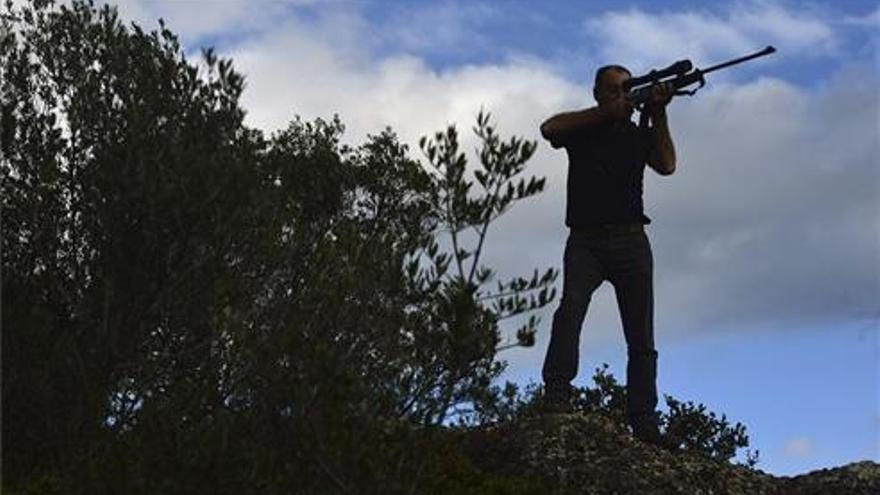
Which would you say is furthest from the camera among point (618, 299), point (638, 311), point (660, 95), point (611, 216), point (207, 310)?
point (618, 299)

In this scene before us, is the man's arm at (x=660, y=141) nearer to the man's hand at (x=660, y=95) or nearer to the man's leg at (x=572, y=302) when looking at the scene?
the man's hand at (x=660, y=95)

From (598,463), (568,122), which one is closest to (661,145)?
(568,122)

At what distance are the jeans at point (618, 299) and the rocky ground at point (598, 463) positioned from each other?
0.82 meters

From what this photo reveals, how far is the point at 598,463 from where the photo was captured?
1429 centimetres

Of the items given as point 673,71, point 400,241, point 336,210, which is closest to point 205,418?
point 400,241

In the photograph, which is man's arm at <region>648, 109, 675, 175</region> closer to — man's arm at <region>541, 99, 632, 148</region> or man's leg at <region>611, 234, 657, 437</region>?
man's arm at <region>541, 99, 632, 148</region>

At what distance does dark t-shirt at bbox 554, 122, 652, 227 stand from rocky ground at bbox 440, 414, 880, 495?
2.36 m

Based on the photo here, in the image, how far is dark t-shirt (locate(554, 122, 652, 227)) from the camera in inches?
533

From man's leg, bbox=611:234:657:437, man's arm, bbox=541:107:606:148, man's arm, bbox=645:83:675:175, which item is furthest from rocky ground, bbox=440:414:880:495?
man's arm, bbox=541:107:606:148

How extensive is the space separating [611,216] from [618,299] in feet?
2.88

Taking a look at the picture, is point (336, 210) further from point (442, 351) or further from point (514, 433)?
point (442, 351)

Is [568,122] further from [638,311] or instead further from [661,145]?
[638,311]

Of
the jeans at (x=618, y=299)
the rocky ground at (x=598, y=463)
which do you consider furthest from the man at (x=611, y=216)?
the rocky ground at (x=598, y=463)

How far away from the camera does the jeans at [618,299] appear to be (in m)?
13.6
